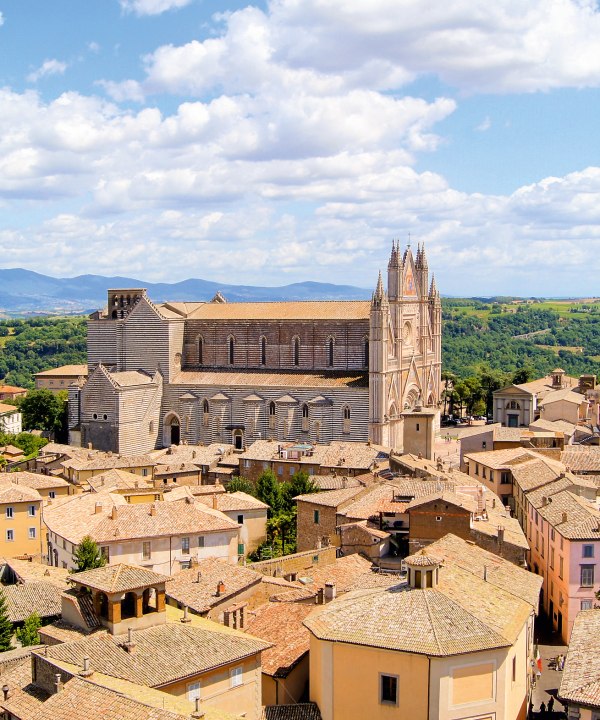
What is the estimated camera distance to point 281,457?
185 feet

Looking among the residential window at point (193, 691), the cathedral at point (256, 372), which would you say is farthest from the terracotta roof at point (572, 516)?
the cathedral at point (256, 372)

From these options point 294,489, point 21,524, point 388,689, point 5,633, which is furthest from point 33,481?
point 388,689

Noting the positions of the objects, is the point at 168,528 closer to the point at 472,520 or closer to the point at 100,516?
the point at 100,516

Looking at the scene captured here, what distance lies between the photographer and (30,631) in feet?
99.5

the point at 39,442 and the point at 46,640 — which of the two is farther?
the point at 39,442

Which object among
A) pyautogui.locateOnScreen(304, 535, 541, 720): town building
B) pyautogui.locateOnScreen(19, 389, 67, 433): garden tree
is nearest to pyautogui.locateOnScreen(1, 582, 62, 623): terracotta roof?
pyautogui.locateOnScreen(304, 535, 541, 720): town building

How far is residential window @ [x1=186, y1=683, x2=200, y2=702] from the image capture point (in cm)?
2217

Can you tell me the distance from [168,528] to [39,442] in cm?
3658

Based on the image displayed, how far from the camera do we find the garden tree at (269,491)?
1901 inches

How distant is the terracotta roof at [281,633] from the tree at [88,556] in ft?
28.1

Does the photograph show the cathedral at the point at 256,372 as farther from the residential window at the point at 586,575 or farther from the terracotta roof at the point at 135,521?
the residential window at the point at 586,575

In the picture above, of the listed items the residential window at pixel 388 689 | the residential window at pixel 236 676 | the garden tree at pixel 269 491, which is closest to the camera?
the residential window at pixel 388 689

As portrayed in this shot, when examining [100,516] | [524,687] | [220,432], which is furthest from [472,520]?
[220,432]

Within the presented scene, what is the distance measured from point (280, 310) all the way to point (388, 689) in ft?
176
